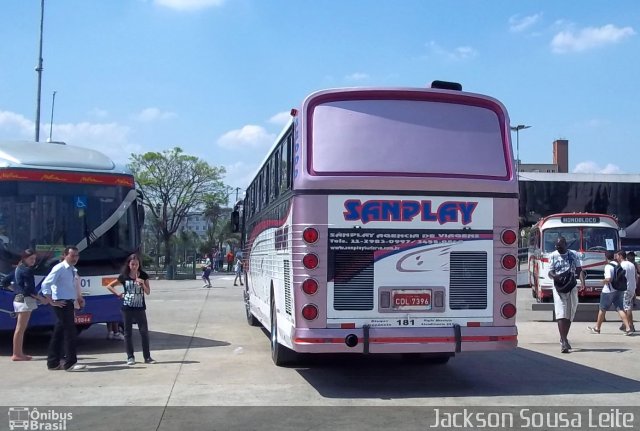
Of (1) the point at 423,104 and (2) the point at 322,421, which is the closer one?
(2) the point at 322,421

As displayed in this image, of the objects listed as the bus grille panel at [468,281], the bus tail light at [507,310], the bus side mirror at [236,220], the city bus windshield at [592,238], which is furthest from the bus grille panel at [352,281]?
the city bus windshield at [592,238]

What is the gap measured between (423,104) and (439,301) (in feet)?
8.21

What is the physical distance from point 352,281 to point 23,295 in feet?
18.8

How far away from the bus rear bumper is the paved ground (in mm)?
607

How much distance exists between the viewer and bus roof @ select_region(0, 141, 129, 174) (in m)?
12.7

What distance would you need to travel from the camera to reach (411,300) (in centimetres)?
908

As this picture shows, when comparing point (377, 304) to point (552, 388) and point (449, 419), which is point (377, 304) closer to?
point (449, 419)

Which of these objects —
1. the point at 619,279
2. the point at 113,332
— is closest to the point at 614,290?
the point at 619,279

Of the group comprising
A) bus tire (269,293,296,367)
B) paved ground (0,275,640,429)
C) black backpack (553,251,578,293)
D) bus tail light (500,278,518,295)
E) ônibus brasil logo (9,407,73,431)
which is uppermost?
bus tail light (500,278,518,295)

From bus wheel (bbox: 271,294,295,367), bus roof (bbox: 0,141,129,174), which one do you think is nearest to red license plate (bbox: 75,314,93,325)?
bus roof (bbox: 0,141,129,174)

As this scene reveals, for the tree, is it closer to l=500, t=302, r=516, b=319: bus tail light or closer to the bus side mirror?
the bus side mirror

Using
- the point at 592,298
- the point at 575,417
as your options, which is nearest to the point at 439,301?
the point at 575,417

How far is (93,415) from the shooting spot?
319 inches

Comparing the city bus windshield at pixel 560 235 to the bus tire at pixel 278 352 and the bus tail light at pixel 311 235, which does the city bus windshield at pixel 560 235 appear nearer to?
the bus tire at pixel 278 352
